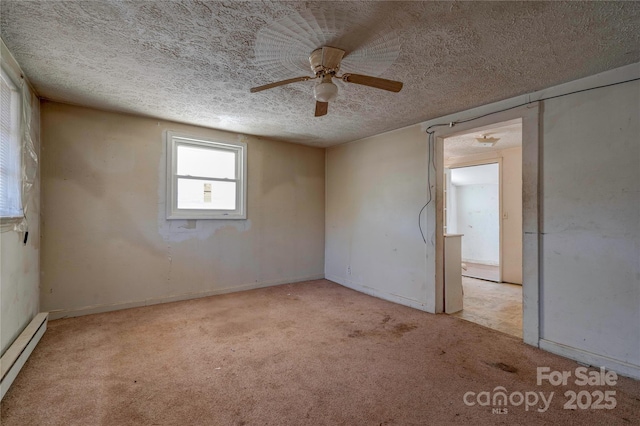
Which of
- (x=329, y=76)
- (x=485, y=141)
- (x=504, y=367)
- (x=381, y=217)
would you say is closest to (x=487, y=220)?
(x=485, y=141)

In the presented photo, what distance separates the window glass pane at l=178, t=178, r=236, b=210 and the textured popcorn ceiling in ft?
3.93

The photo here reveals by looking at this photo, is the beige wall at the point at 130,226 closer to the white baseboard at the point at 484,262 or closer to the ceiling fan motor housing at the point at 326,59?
the ceiling fan motor housing at the point at 326,59

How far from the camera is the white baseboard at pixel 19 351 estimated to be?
73.6 inches

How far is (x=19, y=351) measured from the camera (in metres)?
2.12

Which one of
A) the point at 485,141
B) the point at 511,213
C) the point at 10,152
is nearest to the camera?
the point at 10,152

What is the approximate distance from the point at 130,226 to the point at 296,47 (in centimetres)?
294

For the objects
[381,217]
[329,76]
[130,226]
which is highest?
[329,76]

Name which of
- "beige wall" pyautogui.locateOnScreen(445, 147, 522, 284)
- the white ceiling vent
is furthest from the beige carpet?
the white ceiling vent

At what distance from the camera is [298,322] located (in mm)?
3158

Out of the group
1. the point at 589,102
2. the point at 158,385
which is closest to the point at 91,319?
the point at 158,385

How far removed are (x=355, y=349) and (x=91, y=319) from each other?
285cm

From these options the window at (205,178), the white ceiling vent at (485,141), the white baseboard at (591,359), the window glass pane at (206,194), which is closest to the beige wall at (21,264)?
the window at (205,178)

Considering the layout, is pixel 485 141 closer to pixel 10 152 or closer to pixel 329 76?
pixel 329 76

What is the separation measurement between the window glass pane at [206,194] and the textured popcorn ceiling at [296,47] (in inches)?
47.1
